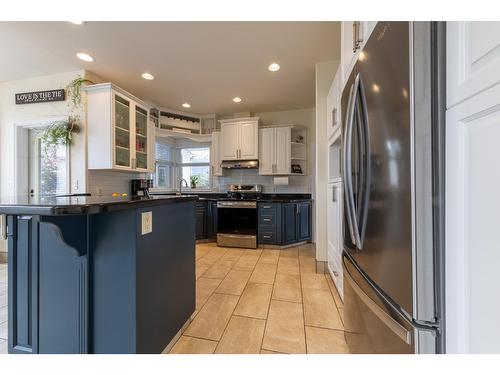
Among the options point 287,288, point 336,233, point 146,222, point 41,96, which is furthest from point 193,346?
point 41,96

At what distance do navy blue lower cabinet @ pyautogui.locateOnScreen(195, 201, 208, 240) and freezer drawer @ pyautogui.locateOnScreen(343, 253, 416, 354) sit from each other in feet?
11.3

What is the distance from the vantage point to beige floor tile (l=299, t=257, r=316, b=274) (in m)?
2.98

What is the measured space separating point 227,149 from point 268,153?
2.81 feet

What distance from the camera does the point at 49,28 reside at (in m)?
2.27

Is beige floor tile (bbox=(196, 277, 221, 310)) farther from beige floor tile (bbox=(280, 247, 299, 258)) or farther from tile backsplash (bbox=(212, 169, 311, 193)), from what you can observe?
tile backsplash (bbox=(212, 169, 311, 193))

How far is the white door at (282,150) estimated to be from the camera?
441cm

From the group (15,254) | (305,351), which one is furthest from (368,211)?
(15,254)

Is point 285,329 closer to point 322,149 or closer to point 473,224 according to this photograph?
point 473,224

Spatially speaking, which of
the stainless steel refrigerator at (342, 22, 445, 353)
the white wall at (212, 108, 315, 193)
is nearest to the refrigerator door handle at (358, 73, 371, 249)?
the stainless steel refrigerator at (342, 22, 445, 353)

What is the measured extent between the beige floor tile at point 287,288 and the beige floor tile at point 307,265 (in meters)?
0.27

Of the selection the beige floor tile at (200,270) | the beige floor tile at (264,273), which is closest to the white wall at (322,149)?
the beige floor tile at (264,273)

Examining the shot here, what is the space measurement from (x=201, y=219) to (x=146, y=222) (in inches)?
130

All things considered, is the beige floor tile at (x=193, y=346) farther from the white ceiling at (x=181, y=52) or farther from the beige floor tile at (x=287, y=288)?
the white ceiling at (x=181, y=52)

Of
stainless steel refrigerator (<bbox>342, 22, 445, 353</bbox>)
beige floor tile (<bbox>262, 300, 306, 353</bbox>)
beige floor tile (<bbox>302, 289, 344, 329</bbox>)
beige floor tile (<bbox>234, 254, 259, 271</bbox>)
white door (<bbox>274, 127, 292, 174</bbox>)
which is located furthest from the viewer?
white door (<bbox>274, 127, 292, 174</bbox>)
